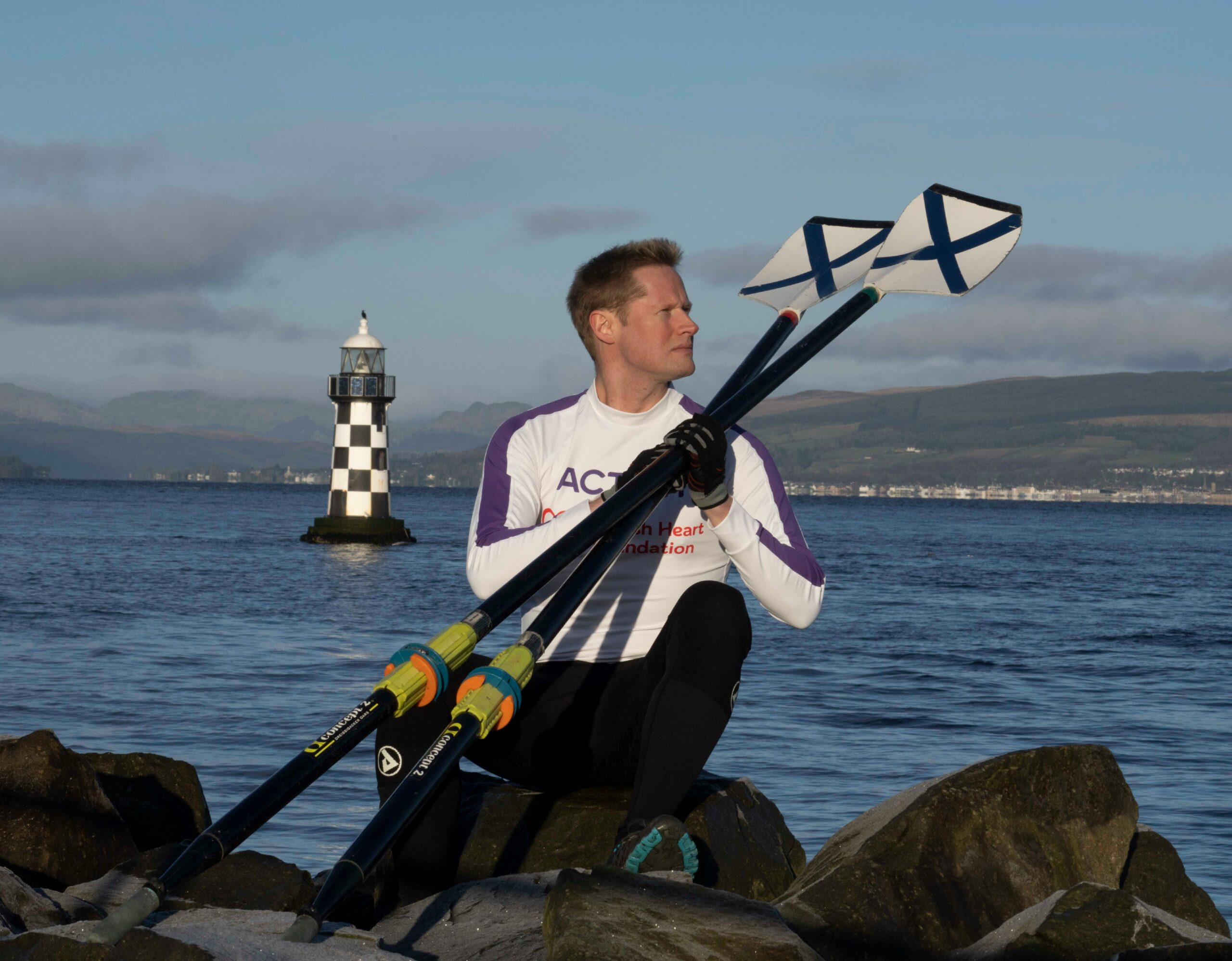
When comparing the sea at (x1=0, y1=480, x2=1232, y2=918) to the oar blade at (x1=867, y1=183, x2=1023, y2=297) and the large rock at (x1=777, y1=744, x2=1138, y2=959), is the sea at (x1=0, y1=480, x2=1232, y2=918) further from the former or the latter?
the oar blade at (x1=867, y1=183, x2=1023, y2=297)

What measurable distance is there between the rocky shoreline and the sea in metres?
1.91

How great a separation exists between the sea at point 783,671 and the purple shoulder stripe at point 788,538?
3155mm

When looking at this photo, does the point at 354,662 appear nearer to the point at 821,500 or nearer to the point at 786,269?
the point at 786,269

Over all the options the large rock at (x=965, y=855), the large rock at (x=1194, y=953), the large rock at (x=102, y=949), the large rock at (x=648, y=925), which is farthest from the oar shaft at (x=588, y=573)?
the large rock at (x=1194, y=953)

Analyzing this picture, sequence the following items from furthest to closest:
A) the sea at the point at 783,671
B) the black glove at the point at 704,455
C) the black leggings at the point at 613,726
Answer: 1. the sea at the point at 783,671
2. the black glove at the point at 704,455
3. the black leggings at the point at 613,726

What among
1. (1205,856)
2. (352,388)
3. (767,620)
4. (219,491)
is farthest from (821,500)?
(1205,856)

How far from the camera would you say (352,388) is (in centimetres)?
3341

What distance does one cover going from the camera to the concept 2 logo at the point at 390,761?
346 cm

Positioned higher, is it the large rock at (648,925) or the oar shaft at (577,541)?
the oar shaft at (577,541)

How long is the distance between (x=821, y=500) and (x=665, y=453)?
538 feet

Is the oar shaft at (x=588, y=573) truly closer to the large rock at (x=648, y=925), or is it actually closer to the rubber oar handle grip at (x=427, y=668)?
the rubber oar handle grip at (x=427, y=668)

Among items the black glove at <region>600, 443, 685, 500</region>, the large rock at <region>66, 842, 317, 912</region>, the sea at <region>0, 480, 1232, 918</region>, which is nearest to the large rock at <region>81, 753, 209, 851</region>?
the sea at <region>0, 480, 1232, 918</region>

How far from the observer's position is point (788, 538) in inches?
153

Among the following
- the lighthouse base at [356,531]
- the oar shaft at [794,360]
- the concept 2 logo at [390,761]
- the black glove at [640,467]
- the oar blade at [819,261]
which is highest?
the oar blade at [819,261]
